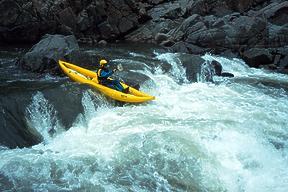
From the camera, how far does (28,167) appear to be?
25.5 feet

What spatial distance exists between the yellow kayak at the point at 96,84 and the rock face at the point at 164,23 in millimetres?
7011

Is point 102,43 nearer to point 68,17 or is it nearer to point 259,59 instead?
point 68,17

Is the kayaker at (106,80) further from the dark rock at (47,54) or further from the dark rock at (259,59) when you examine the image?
the dark rock at (259,59)

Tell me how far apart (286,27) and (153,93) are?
10228 mm

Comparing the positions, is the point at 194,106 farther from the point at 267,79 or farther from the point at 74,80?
the point at 267,79

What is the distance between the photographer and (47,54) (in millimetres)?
13781

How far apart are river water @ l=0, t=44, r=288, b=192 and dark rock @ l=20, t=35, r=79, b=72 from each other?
114 cm

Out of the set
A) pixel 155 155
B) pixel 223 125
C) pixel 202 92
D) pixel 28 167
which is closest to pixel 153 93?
pixel 202 92

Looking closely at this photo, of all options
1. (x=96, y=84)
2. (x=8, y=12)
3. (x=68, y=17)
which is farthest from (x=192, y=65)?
(x=8, y=12)

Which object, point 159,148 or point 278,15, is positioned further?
point 278,15

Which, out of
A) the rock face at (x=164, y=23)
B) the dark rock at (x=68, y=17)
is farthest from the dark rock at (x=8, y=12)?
the dark rock at (x=68, y=17)

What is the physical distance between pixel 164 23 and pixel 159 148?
14.9 m

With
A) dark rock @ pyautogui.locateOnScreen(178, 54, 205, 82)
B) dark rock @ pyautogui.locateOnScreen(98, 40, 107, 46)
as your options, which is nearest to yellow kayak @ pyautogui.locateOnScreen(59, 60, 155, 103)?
dark rock @ pyautogui.locateOnScreen(178, 54, 205, 82)

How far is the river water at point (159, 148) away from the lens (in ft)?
24.8
